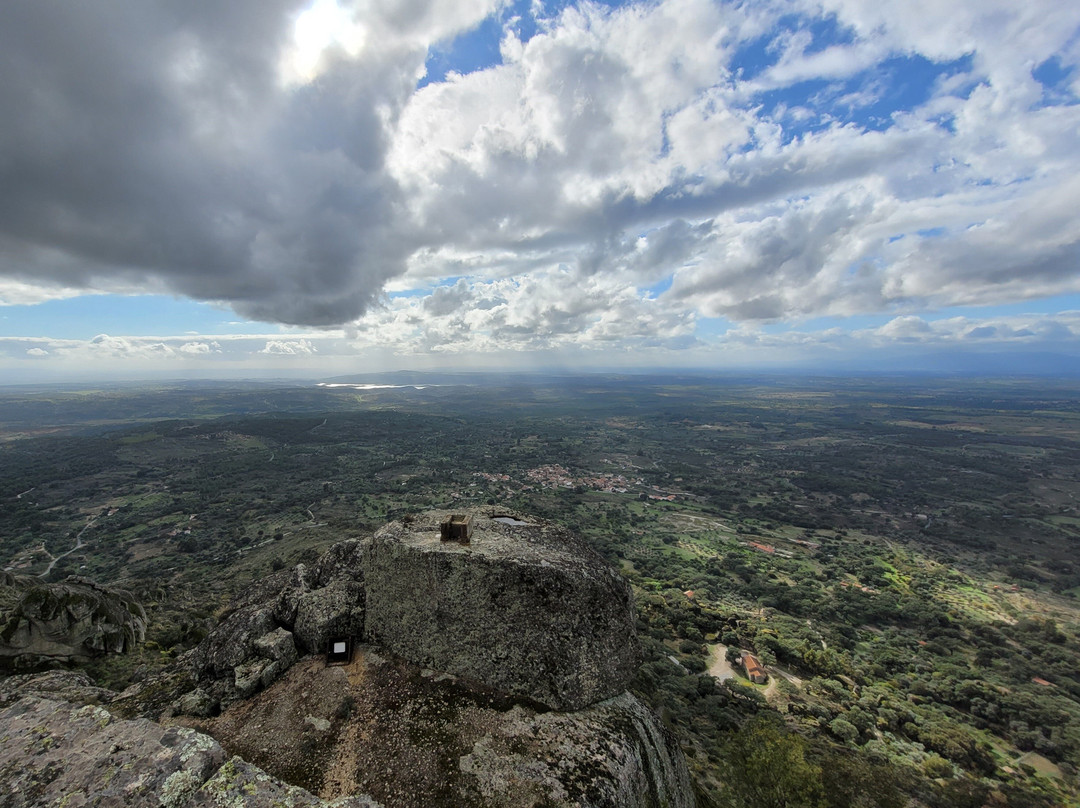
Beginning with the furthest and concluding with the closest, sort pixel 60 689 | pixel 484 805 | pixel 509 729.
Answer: pixel 60 689 → pixel 509 729 → pixel 484 805

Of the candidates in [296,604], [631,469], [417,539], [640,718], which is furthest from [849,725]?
[631,469]

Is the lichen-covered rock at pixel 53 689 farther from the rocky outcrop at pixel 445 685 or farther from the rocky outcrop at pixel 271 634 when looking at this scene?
the rocky outcrop at pixel 271 634

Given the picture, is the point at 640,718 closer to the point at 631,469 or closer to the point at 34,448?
the point at 631,469

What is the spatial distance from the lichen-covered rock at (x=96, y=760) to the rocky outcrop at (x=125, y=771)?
17 mm

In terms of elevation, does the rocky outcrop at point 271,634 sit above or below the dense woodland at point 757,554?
above

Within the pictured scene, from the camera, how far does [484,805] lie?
33.9ft

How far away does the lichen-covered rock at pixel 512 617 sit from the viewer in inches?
531

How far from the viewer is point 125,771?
888 centimetres

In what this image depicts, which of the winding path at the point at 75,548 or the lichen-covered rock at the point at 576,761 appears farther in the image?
the winding path at the point at 75,548

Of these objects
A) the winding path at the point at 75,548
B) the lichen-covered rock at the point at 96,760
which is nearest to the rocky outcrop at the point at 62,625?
the lichen-covered rock at the point at 96,760

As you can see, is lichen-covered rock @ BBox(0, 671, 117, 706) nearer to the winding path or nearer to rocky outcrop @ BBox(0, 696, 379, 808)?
rocky outcrop @ BBox(0, 696, 379, 808)

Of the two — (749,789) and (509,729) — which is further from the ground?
(509,729)

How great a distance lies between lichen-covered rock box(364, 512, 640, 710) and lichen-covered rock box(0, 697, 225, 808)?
19.4ft

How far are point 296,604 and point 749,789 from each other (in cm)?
2073
